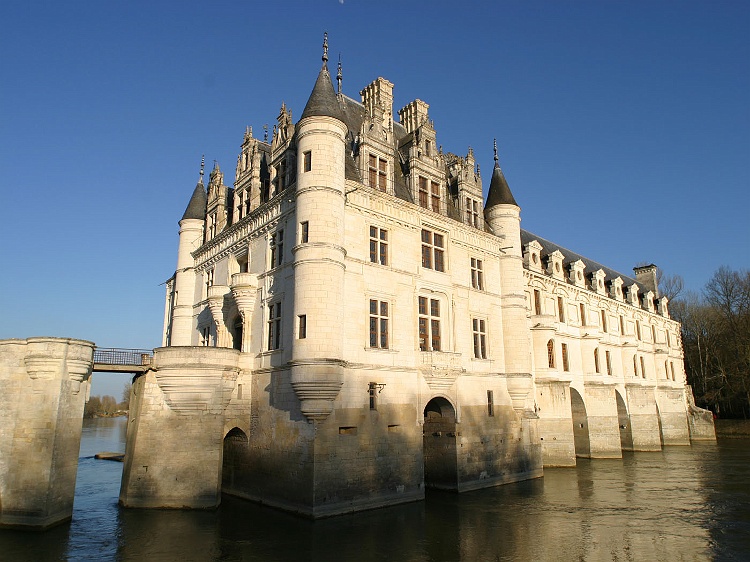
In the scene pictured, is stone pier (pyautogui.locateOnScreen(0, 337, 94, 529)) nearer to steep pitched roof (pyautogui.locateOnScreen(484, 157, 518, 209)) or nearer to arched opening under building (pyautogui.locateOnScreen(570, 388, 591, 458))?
steep pitched roof (pyautogui.locateOnScreen(484, 157, 518, 209))

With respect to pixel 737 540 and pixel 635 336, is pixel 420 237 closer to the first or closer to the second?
pixel 737 540

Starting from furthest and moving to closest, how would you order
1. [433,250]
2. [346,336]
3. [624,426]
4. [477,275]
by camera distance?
[624,426]
[477,275]
[433,250]
[346,336]

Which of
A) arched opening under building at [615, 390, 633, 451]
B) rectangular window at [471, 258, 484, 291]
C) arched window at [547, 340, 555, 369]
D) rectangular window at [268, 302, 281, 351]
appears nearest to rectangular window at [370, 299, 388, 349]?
rectangular window at [268, 302, 281, 351]

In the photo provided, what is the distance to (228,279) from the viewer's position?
95.1 ft

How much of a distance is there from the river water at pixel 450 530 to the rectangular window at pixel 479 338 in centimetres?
741

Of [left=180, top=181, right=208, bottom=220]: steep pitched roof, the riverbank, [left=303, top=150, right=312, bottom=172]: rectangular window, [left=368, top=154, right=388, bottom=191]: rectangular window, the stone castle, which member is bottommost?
the riverbank

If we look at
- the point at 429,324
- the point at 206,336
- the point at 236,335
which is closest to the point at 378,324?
the point at 429,324

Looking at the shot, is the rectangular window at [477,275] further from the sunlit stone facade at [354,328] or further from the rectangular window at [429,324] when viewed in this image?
the rectangular window at [429,324]

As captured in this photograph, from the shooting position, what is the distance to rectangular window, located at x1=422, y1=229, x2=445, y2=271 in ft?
89.8

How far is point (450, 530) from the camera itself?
61.9 feet

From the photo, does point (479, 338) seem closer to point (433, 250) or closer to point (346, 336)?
point (433, 250)

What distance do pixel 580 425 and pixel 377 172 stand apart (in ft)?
89.1

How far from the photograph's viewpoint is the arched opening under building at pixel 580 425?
3897 cm

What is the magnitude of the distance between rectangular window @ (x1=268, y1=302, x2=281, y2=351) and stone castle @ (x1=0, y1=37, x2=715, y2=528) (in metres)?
0.14
